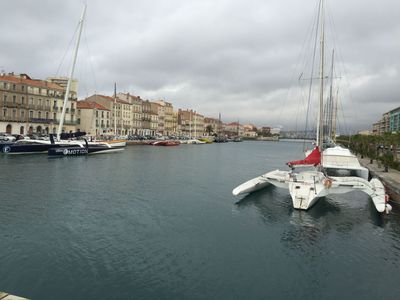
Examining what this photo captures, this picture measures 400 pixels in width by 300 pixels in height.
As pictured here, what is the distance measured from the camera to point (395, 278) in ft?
39.0

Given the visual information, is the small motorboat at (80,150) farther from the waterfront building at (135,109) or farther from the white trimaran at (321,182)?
the waterfront building at (135,109)

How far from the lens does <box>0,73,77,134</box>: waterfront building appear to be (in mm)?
78750

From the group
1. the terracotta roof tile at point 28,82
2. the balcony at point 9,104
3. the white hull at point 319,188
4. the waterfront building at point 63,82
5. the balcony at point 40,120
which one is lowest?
the white hull at point 319,188

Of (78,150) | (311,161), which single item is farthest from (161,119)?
(311,161)

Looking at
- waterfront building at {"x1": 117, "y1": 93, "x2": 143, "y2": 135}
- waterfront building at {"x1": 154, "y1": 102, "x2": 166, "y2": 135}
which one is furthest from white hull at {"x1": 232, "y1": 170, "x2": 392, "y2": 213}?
waterfront building at {"x1": 154, "y1": 102, "x2": 166, "y2": 135}

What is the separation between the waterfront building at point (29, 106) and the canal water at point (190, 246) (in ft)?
206

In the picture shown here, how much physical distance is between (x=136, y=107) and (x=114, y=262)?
408 ft

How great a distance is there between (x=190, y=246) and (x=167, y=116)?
148m

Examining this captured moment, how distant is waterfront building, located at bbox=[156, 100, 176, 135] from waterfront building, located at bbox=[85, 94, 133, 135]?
88.9 ft

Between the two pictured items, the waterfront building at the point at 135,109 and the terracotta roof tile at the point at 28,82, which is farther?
the waterfront building at the point at 135,109

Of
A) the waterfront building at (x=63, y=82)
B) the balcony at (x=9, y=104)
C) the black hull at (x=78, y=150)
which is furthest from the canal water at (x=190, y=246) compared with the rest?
the waterfront building at (x=63, y=82)

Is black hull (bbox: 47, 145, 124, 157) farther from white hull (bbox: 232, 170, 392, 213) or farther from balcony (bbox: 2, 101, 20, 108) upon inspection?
white hull (bbox: 232, 170, 392, 213)

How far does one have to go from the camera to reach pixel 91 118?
102 meters

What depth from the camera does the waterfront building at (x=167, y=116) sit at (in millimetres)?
156250
